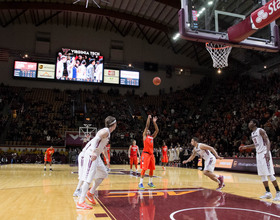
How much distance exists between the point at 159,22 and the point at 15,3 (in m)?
14.2

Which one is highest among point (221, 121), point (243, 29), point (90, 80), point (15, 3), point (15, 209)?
point (15, 3)

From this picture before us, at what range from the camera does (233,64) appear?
29188mm

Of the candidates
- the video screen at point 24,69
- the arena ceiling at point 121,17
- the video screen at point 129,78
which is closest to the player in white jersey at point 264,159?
the arena ceiling at point 121,17

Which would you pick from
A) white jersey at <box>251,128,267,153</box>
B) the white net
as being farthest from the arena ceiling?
white jersey at <box>251,128,267,153</box>

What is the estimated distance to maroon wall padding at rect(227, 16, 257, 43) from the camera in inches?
303

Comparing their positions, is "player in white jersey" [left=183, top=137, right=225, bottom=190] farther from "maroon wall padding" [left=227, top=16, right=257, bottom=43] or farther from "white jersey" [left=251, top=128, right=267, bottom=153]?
"maroon wall padding" [left=227, top=16, right=257, bottom=43]

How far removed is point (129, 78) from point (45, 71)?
982cm

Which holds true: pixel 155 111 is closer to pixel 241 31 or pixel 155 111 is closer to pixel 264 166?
pixel 241 31

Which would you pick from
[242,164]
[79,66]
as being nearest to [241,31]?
[242,164]

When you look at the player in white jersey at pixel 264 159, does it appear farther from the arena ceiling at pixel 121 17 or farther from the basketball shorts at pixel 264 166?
the arena ceiling at pixel 121 17

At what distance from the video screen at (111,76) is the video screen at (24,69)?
316 inches

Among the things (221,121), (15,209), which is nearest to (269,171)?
(15,209)

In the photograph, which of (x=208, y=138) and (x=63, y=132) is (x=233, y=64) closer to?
(x=208, y=138)

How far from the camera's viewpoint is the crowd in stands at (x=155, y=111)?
2019 cm
